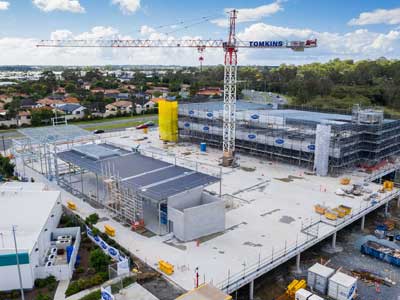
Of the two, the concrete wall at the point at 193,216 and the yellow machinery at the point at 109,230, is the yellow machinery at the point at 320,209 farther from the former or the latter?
the yellow machinery at the point at 109,230

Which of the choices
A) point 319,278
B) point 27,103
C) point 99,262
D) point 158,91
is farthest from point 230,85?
A: point 158,91

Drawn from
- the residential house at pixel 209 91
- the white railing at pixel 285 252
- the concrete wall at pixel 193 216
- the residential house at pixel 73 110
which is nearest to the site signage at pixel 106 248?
the concrete wall at pixel 193 216

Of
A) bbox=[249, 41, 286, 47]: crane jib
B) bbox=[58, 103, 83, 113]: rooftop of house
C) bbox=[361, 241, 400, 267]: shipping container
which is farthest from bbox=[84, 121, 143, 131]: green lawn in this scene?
bbox=[361, 241, 400, 267]: shipping container

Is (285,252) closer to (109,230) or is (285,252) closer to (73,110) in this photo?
(109,230)

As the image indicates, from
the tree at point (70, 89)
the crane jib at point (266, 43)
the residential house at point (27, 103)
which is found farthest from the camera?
the tree at point (70, 89)

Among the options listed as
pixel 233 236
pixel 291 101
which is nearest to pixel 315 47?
pixel 233 236

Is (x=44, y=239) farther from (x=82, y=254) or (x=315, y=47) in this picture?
(x=315, y=47)
